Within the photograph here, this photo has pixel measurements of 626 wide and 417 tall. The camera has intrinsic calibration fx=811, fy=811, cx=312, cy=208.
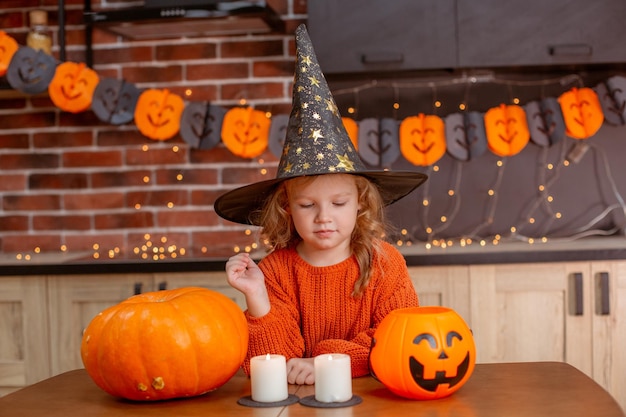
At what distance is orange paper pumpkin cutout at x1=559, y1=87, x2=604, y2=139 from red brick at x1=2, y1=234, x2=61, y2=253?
6.61 feet

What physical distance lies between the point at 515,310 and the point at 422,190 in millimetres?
710

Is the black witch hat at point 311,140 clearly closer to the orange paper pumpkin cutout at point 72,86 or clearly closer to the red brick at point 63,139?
the orange paper pumpkin cutout at point 72,86

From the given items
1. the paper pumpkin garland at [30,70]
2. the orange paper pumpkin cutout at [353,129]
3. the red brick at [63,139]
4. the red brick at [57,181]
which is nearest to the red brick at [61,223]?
the red brick at [57,181]

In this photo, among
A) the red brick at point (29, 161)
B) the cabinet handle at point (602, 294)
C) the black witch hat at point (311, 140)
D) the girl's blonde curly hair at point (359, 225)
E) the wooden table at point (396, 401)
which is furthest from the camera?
the red brick at point (29, 161)

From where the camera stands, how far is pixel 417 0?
2809 mm

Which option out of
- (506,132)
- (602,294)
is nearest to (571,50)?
(506,132)

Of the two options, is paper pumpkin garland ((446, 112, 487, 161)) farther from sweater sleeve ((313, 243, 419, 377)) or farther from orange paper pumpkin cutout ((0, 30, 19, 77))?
orange paper pumpkin cutout ((0, 30, 19, 77))

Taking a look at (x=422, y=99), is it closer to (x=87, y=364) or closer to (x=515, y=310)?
(x=515, y=310)

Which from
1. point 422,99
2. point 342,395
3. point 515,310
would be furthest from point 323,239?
point 422,99

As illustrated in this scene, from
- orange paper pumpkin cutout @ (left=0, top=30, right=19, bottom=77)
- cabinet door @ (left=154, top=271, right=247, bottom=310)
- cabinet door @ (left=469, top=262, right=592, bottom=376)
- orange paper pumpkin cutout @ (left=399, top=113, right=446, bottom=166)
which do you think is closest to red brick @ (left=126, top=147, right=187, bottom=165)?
orange paper pumpkin cutout @ (left=0, top=30, right=19, bottom=77)

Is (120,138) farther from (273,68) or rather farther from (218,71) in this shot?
(273,68)

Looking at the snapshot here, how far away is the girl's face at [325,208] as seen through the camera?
156 centimetres

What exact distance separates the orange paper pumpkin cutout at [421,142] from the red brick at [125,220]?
1047 millimetres

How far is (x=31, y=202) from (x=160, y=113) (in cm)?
69
